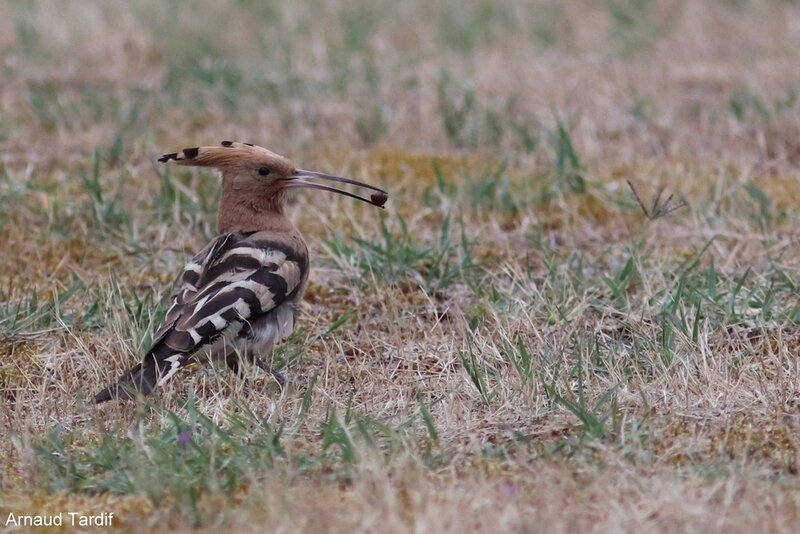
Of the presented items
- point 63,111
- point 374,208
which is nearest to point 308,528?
point 374,208

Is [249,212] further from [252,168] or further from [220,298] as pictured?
[220,298]

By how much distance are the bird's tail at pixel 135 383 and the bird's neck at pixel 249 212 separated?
3.04 feet

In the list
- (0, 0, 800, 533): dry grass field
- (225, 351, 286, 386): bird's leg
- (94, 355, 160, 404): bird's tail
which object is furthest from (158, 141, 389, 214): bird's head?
(94, 355, 160, 404): bird's tail

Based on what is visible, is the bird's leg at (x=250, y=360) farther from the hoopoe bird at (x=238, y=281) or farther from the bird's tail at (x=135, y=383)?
the bird's tail at (x=135, y=383)

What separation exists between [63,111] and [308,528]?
4.86 metres

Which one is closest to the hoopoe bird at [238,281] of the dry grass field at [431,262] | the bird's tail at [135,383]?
the bird's tail at [135,383]

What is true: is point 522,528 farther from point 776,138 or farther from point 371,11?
point 371,11

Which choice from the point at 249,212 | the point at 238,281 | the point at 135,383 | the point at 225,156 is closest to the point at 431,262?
the point at 249,212

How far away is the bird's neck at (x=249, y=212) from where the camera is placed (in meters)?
4.98

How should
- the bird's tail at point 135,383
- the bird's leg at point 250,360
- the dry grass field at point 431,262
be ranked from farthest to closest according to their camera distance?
the bird's leg at point 250,360 → the bird's tail at point 135,383 → the dry grass field at point 431,262

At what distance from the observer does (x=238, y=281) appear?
14.8 feet

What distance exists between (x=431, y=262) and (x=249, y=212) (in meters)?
0.85

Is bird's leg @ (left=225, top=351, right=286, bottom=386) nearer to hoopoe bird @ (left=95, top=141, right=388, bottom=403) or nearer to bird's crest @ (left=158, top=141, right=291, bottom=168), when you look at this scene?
hoopoe bird @ (left=95, top=141, right=388, bottom=403)

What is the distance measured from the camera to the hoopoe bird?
13.9 ft
